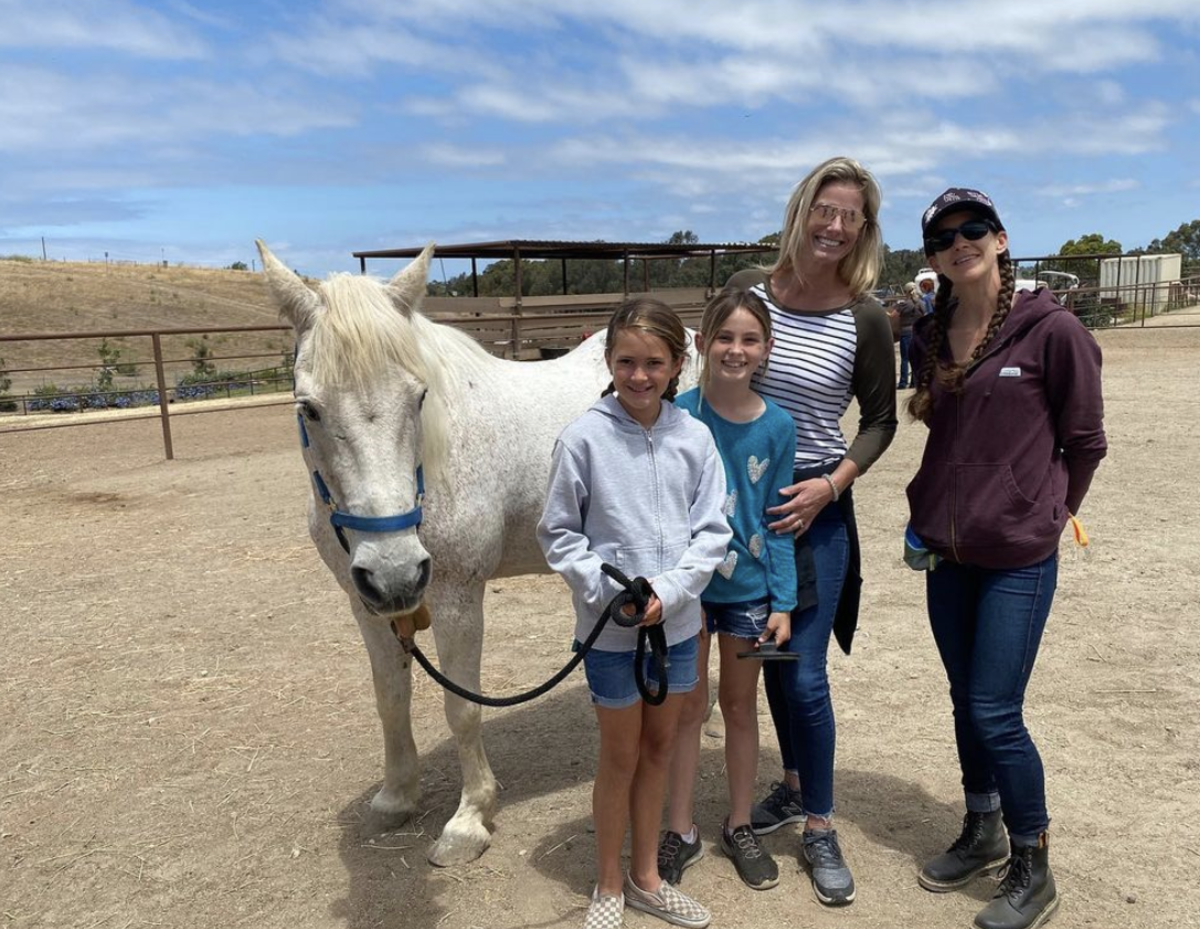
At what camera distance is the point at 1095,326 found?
67.8 feet

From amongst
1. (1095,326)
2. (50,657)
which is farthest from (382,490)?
(1095,326)

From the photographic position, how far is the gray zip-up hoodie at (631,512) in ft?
6.54

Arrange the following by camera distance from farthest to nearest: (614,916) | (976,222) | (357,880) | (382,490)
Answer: (357,880)
(614,916)
(976,222)
(382,490)

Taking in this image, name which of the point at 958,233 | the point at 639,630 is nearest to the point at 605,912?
the point at 639,630

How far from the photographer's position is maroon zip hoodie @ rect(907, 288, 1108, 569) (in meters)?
2.04

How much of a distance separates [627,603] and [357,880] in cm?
137

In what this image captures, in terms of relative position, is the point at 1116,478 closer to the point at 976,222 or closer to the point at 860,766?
the point at 860,766

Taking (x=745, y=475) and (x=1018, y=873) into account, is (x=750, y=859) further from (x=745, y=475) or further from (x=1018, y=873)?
(x=745, y=475)

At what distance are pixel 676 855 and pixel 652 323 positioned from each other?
1534 millimetres

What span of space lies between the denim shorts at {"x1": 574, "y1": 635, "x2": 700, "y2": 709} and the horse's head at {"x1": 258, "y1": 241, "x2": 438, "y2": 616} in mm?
462

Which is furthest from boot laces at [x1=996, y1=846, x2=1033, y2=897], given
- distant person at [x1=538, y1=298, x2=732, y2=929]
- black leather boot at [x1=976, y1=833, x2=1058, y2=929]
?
distant person at [x1=538, y1=298, x2=732, y2=929]

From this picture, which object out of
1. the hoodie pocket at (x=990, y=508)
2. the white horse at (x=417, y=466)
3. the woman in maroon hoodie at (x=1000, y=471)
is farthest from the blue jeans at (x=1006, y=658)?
the white horse at (x=417, y=466)

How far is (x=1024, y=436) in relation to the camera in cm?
209

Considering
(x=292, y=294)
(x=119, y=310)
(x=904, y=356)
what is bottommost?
(x=904, y=356)
